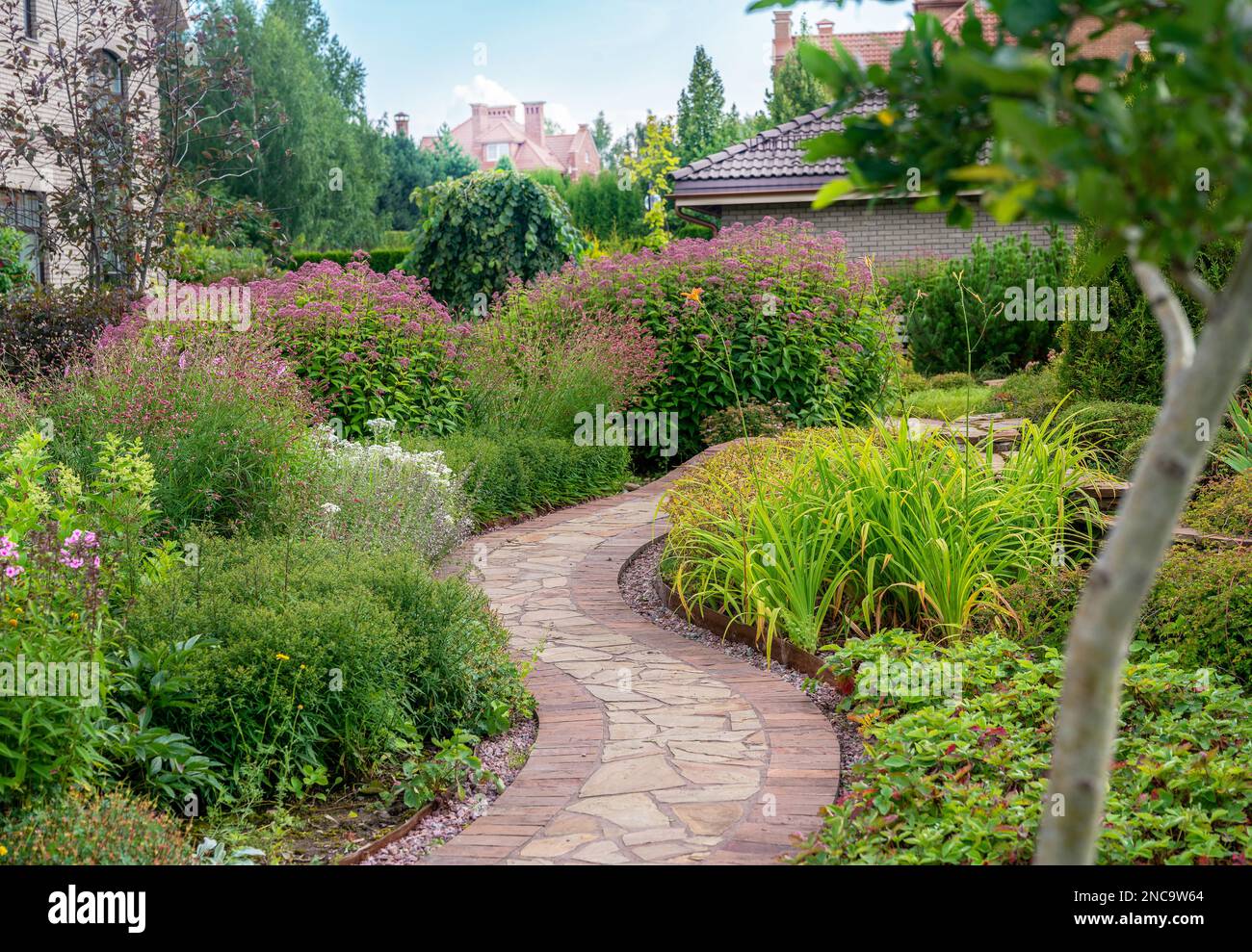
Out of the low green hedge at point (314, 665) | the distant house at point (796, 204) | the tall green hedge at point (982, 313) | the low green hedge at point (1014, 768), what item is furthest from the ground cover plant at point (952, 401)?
the low green hedge at point (314, 665)

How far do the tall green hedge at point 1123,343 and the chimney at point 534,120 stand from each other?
67.2 m

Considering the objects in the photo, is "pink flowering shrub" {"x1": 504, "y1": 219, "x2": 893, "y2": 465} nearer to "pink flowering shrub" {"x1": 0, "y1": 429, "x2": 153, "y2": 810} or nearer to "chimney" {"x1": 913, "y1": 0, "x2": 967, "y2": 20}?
"pink flowering shrub" {"x1": 0, "y1": 429, "x2": 153, "y2": 810}

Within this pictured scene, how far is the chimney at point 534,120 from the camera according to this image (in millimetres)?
71938

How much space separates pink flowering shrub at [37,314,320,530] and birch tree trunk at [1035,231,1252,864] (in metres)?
4.71

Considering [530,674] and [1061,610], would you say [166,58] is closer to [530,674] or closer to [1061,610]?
[530,674]

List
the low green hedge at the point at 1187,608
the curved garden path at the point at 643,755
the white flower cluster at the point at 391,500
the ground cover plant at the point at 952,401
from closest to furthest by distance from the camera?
the curved garden path at the point at 643,755 → the low green hedge at the point at 1187,608 → the white flower cluster at the point at 391,500 → the ground cover plant at the point at 952,401

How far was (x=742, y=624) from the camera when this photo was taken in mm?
5383

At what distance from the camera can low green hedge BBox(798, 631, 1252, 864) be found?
300 cm

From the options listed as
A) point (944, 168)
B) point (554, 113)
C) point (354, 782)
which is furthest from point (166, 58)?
point (554, 113)

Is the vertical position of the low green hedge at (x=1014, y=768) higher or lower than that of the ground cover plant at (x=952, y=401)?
lower

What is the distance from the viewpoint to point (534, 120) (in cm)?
7262

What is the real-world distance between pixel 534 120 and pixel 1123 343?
6942cm

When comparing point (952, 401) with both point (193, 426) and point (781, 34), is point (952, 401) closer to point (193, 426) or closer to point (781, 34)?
point (193, 426)

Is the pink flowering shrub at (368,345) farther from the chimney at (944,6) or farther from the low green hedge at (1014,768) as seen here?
the chimney at (944,6)
